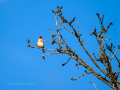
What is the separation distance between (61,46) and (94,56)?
128 cm

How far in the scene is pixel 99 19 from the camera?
4.57 meters

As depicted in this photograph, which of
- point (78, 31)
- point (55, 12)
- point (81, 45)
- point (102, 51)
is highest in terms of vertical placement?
point (55, 12)

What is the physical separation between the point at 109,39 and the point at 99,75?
128 centimetres

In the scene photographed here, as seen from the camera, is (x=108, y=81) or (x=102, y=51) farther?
(x=108, y=81)

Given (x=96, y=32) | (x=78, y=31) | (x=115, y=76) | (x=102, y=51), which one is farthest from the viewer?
(x=78, y=31)

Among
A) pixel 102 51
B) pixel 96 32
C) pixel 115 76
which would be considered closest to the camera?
pixel 115 76

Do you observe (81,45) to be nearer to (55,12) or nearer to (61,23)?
(61,23)

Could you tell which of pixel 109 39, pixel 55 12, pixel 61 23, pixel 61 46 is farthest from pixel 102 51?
pixel 55 12

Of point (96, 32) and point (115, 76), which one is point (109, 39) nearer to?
point (96, 32)

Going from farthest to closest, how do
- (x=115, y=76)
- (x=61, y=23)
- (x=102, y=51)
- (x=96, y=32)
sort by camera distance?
(x=61, y=23)
(x=96, y=32)
(x=102, y=51)
(x=115, y=76)

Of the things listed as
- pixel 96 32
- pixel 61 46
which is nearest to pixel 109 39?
pixel 96 32

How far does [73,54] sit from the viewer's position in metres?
5.21

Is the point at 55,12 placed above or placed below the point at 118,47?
above

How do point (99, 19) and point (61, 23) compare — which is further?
point (61, 23)
